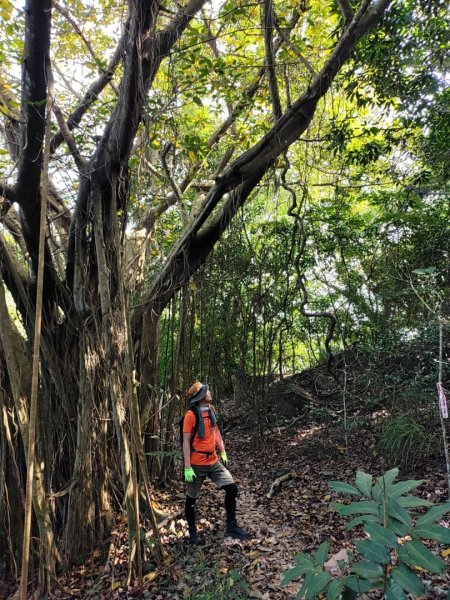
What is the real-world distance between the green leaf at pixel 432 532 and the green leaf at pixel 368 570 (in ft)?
0.54

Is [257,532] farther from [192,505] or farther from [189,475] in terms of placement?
[189,475]

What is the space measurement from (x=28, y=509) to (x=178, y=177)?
4.81 metres

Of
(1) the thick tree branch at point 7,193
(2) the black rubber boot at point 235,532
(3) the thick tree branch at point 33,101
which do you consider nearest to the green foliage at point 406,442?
(2) the black rubber boot at point 235,532

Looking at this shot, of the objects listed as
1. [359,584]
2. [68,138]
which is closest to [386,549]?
[359,584]

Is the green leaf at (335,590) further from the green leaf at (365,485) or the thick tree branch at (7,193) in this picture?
the thick tree branch at (7,193)

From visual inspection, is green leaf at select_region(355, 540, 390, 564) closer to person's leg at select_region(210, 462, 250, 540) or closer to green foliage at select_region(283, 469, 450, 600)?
green foliage at select_region(283, 469, 450, 600)

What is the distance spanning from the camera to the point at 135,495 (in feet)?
10.4

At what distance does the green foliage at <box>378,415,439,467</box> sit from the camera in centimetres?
422

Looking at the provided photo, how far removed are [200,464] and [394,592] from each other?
270 centimetres

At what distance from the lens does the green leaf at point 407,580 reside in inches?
44.1

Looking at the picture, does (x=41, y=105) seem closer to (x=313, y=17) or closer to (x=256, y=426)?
(x=313, y=17)

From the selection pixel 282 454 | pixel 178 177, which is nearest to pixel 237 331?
pixel 282 454

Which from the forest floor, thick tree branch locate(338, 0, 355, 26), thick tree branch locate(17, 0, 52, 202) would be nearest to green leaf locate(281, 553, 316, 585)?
the forest floor

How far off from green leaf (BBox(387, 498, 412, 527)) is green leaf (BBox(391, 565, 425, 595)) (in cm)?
12
